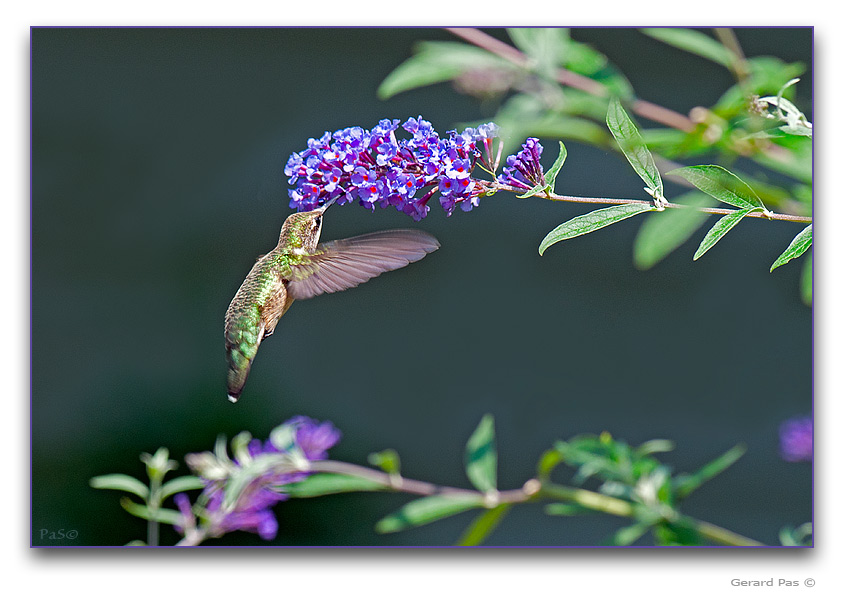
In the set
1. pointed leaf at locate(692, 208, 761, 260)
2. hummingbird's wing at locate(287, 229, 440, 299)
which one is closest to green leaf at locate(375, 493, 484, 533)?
hummingbird's wing at locate(287, 229, 440, 299)

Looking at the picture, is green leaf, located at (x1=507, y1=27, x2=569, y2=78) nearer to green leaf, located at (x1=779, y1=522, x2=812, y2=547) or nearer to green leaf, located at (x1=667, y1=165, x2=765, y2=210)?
green leaf, located at (x1=667, y1=165, x2=765, y2=210)

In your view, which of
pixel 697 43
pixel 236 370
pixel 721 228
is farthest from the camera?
pixel 697 43

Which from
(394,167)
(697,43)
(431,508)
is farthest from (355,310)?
(394,167)

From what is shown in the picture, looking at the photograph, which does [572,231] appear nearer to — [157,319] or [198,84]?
[198,84]

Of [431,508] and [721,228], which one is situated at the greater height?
[721,228]

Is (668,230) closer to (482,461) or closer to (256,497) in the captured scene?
(482,461)

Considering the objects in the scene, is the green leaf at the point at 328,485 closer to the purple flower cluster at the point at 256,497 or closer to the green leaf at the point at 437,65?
the purple flower cluster at the point at 256,497

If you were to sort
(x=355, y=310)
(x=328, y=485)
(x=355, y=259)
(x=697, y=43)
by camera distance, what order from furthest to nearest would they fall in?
(x=355, y=310) → (x=328, y=485) → (x=697, y=43) → (x=355, y=259)

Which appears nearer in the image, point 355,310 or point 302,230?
point 302,230
